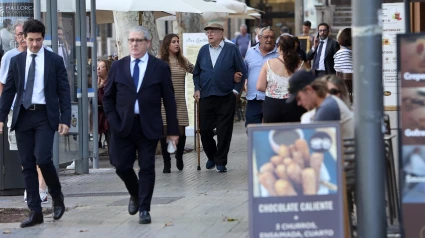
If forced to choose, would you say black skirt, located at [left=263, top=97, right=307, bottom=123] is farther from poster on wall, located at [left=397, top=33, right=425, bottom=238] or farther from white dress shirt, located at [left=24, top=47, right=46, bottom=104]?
poster on wall, located at [left=397, top=33, right=425, bottom=238]

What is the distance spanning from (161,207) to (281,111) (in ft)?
5.51

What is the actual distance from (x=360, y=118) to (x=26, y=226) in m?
3.75

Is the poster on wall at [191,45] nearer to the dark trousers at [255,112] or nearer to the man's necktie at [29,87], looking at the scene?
the dark trousers at [255,112]

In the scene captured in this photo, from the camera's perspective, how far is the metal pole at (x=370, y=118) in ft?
22.9

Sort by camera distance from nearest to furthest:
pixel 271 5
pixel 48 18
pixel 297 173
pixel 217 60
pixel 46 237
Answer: pixel 297 173, pixel 46 237, pixel 48 18, pixel 217 60, pixel 271 5

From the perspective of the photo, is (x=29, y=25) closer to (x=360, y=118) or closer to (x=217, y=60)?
(x=360, y=118)

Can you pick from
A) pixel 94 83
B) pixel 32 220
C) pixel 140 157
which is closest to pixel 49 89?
pixel 140 157

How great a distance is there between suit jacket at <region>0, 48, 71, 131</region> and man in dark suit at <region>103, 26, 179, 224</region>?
45 cm

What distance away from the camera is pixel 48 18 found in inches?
489

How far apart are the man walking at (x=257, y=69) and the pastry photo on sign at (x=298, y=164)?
20.5ft

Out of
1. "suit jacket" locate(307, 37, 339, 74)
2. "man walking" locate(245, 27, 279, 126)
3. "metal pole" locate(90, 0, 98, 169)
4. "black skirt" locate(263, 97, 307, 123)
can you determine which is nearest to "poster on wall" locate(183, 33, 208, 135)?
"suit jacket" locate(307, 37, 339, 74)

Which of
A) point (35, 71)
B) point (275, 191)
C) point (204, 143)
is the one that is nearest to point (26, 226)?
point (35, 71)

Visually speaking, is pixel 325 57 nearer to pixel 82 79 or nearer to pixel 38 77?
pixel 82 79

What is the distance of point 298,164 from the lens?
670cm
